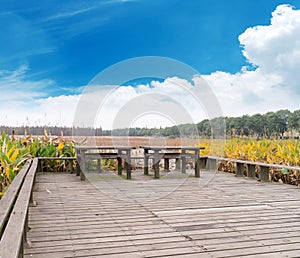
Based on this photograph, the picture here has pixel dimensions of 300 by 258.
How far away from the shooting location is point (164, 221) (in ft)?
11.4

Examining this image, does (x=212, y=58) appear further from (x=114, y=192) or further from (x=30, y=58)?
(x=114, y=192)

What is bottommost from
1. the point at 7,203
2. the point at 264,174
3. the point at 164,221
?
the point at 164,221

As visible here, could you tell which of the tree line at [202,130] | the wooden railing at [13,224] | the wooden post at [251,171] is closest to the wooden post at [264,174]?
the wooden post at [251,171]

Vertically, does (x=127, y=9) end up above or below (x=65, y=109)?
above

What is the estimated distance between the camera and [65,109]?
12.2 metres

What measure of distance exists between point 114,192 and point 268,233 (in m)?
2.70

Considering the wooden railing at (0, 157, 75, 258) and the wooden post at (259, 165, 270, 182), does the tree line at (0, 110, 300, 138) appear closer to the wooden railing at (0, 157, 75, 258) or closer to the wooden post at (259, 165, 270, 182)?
the wooden post at (259, 165, 270, 182)

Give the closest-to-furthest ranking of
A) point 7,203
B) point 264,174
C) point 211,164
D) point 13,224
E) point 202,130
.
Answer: point 13,224, point 7,203, point 264,174, point 211,164, point 202,130

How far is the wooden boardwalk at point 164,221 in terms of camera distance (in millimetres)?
2666

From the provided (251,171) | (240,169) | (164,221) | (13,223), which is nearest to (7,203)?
(13,223)

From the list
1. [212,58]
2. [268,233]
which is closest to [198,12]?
[212,58]

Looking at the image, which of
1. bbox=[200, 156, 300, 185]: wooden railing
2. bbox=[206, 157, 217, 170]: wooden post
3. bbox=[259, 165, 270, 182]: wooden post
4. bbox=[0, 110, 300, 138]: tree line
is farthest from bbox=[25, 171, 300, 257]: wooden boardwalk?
bbox=[206, 157, 217, 170]: wooden post

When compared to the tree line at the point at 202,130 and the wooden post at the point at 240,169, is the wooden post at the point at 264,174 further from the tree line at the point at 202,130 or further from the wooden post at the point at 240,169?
the tree line at the point at 202,130

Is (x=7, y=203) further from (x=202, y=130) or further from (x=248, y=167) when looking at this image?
(x=202, y=130)
